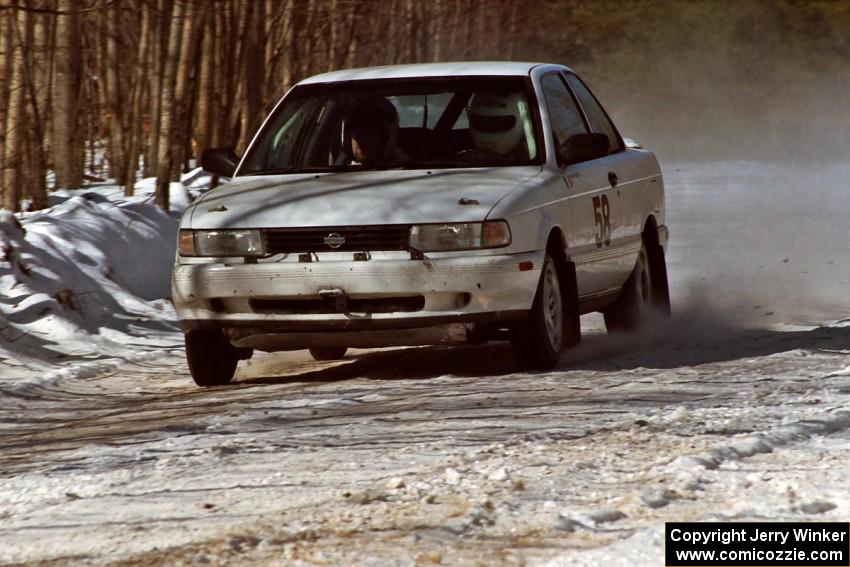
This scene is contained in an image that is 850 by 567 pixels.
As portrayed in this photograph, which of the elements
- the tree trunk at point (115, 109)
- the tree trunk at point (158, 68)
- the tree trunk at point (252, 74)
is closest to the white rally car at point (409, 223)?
the tree trunk at point (158, 68)

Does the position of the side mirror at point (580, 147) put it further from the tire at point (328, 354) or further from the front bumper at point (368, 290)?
the tire at point (328, 354)

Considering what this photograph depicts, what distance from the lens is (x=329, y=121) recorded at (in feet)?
31.9

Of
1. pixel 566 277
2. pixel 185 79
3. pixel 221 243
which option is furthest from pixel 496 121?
pixel 185 79

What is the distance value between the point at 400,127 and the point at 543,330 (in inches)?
60.8

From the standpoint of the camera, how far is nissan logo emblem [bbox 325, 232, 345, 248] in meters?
8.23

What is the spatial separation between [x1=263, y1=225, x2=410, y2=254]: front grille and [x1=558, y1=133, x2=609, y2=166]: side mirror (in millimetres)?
1345

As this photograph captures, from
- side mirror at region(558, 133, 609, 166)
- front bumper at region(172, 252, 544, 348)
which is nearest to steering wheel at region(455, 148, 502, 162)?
side mirror at region(558, 133, 609, 166)

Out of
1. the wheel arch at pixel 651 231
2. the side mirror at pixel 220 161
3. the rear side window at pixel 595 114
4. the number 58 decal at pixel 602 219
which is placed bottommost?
the wheel arch at pixel 651 231

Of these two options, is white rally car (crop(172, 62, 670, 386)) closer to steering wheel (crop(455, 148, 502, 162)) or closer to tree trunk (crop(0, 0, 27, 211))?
steering wheel (crop(455, 148, 502, 162))

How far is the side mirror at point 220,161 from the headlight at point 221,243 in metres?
1.00

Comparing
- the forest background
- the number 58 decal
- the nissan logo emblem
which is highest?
the nissan logo emblem

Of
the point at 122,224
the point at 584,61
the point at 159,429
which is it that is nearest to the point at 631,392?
the point at 159,429

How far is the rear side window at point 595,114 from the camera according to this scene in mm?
10430

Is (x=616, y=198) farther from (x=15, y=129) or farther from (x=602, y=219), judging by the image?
(x=15, y=129)
